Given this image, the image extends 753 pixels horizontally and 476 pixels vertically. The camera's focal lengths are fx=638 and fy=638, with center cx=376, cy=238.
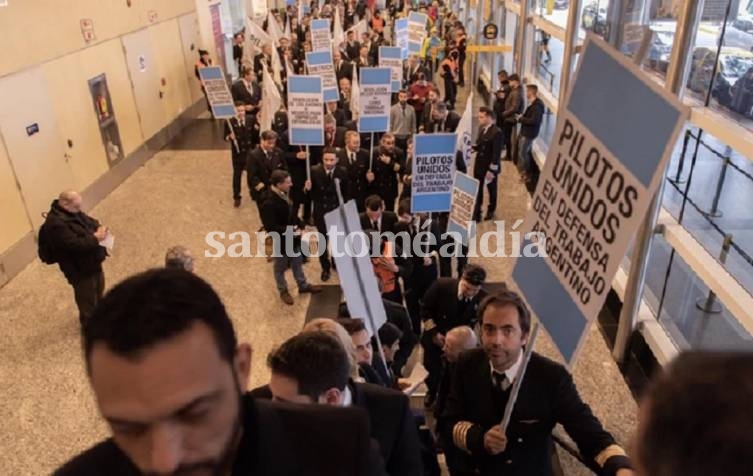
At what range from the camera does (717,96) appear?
214 inches

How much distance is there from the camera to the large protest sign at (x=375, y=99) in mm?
9266

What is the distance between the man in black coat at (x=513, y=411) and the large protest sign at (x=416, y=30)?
39.6ft

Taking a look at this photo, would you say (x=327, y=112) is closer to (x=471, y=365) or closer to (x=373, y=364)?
(x=373, y=364)

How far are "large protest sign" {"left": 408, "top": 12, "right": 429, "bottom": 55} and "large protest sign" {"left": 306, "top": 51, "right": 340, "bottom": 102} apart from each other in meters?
3.94

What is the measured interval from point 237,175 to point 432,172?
444cm

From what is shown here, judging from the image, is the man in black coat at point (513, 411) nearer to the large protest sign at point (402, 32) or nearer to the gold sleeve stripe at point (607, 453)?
the gold sleeve stripe at point (607, 453)

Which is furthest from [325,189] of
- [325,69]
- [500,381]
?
[500,381]

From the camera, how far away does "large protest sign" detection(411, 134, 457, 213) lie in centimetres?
624

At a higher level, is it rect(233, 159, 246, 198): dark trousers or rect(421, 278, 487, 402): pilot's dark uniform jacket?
rect(421, 278, 487, 402): pilot's dark uniform jacket

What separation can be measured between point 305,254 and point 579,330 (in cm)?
583

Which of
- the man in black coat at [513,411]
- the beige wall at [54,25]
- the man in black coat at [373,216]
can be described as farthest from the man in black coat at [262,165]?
the man in black coat at [513,411]

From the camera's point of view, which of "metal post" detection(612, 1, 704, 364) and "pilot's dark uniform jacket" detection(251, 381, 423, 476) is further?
"metal post" detection(612, 1, 704, 364)

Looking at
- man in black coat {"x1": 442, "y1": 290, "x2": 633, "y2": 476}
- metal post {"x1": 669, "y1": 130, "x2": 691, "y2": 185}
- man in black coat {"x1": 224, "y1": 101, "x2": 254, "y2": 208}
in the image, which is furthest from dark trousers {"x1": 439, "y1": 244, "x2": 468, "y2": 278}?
man in black coat {"x1": 224, "y1": 101, "x2": 254, "y2": 208}

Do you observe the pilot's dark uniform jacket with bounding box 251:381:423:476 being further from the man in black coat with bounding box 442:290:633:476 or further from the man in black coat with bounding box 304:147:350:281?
the man in black coat with bounding box 304:147:350:281
